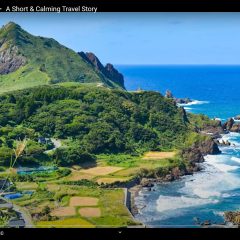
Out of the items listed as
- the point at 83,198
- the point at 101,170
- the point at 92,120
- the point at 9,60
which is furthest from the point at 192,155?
the point at 9,60

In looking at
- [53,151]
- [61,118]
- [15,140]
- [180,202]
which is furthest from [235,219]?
[61,118]

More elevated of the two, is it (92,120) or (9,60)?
(9,60)

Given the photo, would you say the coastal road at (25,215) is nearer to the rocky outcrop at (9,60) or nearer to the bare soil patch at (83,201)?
the bare soil patch at (83,201)

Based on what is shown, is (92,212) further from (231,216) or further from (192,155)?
(192,155)

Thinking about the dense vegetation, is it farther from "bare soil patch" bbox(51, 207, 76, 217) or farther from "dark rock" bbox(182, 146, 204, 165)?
"bare soil patch" bbox(51, 207, 76, 217)

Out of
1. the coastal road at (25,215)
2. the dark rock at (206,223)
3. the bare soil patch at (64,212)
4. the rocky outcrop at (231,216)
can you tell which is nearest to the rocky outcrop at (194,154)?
the rocky outcrop at (231,216)

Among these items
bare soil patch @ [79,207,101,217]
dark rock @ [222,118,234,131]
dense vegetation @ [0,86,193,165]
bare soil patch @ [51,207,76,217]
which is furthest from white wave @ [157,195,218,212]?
dark rock @ [222,118,234,131]

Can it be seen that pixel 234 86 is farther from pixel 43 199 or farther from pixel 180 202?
pixel 43 199
